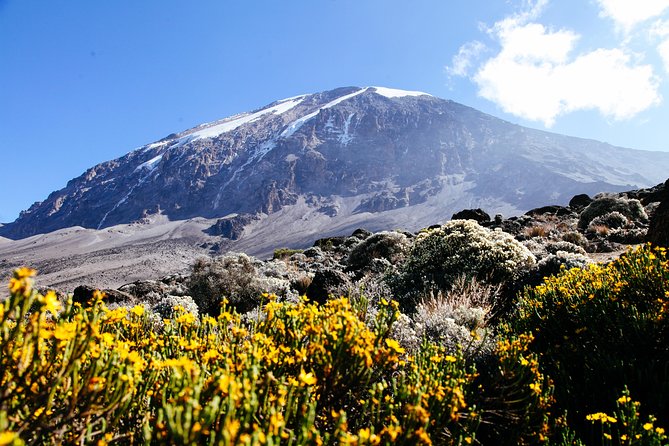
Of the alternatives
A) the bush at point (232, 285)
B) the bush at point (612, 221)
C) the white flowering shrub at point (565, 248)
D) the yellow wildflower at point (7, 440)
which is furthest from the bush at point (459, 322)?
the bush at point (612, 221)

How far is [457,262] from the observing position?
9047 millimetres

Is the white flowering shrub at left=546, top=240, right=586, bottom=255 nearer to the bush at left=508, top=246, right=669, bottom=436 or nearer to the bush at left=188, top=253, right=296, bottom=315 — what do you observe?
the bush at left=508, top=246, right=669, bottom=436

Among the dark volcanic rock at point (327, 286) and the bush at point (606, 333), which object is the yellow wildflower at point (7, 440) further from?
the dark volcanic rock at point (327, 286)

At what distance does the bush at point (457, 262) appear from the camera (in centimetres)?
859

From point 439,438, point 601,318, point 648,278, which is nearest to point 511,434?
point 439,438

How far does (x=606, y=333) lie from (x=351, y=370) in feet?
11.5

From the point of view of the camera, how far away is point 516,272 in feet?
29.2

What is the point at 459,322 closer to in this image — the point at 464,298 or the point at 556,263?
the point at 464,298

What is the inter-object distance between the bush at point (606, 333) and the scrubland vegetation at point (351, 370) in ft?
0.06

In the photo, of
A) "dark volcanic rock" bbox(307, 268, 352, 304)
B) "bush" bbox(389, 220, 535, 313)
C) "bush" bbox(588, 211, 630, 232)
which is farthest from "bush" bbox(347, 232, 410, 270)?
"bush" bbox(588, 211, 630, 232)

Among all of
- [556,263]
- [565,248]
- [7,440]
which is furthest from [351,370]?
[565,248]

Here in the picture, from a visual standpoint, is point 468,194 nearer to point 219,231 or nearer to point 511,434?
point 219,231

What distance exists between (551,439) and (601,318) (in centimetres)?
195

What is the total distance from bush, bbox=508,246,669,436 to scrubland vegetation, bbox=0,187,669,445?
18 mm
